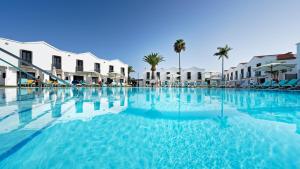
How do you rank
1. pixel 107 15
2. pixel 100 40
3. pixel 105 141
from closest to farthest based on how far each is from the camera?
pixel 105 141 → pixel 107 15 → pixel 100 40

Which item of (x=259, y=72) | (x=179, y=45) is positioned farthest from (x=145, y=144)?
(x=259, y=72)

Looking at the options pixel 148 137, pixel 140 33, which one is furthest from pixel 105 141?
pixel 140 33

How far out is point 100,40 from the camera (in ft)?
86.1

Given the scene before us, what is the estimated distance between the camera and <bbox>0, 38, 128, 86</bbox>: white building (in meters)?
18.5

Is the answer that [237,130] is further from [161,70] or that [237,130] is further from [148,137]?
[161,70]

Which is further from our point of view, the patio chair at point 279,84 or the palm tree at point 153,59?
the palm tree at point 153,59

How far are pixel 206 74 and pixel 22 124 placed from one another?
140ft

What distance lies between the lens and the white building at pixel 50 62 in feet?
60.8

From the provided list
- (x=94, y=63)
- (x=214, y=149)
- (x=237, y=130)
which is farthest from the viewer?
(x=94, y=63)

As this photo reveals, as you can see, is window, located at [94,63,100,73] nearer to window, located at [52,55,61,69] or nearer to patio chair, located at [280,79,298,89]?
window, located at [52,55,61,69]

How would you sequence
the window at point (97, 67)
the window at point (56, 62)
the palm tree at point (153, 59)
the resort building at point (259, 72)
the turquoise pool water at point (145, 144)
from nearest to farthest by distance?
the turquoise pool water at point (145, 144) → the resort building at point (259, 72) → the window at point (56, 62) → the window at point (97, 67) → the palm tree at point (153, 59)

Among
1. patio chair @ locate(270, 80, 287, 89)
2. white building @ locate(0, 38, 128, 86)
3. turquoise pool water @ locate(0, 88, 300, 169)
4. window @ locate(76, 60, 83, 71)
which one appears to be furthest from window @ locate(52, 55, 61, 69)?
patio chair @ locate(270, 80, 287, 89)

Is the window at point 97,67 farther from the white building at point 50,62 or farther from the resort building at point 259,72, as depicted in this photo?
the resort building at point 259,72

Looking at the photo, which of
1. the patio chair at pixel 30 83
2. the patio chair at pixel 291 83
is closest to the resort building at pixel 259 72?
the patio chair at pixel 291 83
